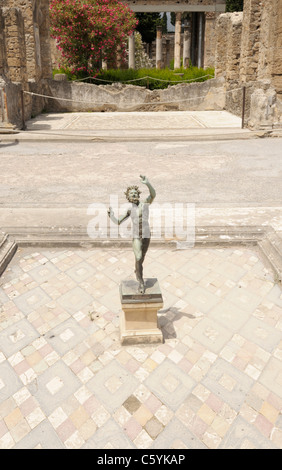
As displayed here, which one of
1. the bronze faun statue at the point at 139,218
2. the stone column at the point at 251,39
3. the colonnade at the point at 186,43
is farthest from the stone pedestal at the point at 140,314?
the colonnade at the point at 186,43

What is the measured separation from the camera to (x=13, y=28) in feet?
37.9

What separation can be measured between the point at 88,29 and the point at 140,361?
1768 cm

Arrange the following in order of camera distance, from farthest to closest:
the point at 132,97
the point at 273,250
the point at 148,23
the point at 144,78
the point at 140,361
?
the point at 148,23
the point at 144,78
the point at 132,97
the point at 273,250
the point at 140,361

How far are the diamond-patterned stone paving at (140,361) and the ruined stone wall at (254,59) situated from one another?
7.91 metres

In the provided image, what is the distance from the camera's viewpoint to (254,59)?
12.8 meters

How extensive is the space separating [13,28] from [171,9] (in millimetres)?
15795

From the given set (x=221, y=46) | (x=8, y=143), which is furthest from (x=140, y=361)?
(x=221, y=46)

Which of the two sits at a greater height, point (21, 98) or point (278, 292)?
point (21, 98)

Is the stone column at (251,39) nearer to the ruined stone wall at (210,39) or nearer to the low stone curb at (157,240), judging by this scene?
the low stone curb at (157,240)

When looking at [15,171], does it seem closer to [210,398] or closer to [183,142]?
[183,142]

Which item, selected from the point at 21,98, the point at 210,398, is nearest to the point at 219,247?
the point at 210,398

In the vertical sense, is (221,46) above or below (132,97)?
above

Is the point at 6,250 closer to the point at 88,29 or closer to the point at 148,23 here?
the point at 88,29

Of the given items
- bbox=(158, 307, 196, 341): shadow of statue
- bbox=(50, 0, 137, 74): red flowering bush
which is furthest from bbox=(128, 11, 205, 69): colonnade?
bbox=(158, 307, 196, 341): shadow of statue
